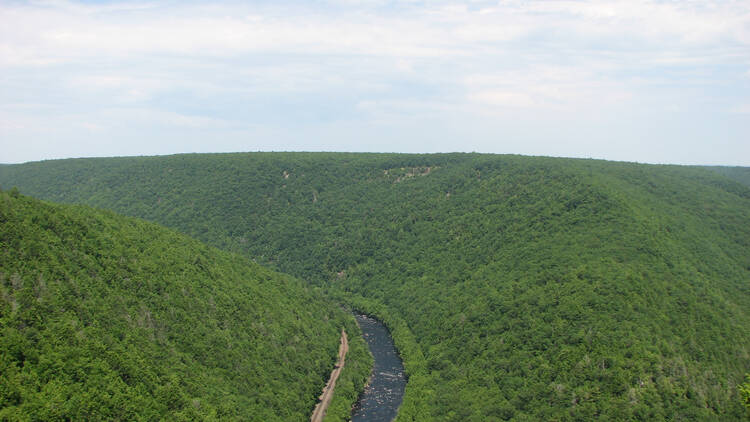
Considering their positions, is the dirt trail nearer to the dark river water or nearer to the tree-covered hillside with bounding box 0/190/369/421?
the tree-covered hillside with bounding box 0/190/369/421

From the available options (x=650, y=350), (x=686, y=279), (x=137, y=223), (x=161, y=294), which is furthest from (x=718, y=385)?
(x=137, y=223)

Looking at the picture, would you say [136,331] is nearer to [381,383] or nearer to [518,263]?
[381,383]

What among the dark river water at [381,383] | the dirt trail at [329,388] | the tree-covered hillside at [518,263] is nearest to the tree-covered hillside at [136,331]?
the dirt trail at [329,388]

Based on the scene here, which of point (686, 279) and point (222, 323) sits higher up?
point (686, 279)

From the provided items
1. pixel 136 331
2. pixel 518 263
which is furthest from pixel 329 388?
pixel 518 263

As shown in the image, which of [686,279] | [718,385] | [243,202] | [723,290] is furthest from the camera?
[243,202]

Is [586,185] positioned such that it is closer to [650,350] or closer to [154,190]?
[650,350]

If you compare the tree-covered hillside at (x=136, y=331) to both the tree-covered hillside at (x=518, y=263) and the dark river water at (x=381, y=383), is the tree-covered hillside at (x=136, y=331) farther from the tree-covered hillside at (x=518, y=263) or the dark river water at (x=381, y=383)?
the tree-covered hillside at (x=518, y=263)
